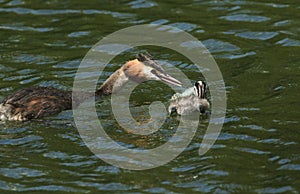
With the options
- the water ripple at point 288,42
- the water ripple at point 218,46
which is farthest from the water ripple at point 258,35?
the water ripple at point 218,46

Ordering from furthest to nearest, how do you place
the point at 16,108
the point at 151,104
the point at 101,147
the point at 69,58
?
the point at 69,58
the point at 151,104
the point at 16,108
the point at 101,147

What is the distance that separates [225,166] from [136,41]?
5.46 metres

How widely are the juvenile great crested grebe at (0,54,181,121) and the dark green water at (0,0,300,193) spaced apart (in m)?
0.21

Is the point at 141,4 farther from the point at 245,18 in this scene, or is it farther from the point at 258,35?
the point at 258,35

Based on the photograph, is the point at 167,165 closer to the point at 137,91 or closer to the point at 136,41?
the point at 137,91

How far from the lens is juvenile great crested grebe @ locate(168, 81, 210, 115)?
10.4 m

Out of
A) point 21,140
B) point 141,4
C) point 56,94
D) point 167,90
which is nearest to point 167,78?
point 167,90

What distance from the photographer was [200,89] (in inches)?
408

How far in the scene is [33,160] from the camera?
897cm

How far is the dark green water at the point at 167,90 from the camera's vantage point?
8.44 m

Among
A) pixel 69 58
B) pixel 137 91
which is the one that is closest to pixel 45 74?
pixel 69 58

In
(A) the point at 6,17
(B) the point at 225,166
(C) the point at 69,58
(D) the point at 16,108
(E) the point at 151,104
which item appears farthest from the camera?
(A) the point at 6,17

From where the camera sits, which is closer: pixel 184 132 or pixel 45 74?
pixel 184 132

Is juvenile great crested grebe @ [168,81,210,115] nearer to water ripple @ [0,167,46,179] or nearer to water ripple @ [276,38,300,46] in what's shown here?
water ripple @ [0,167,46,179]
